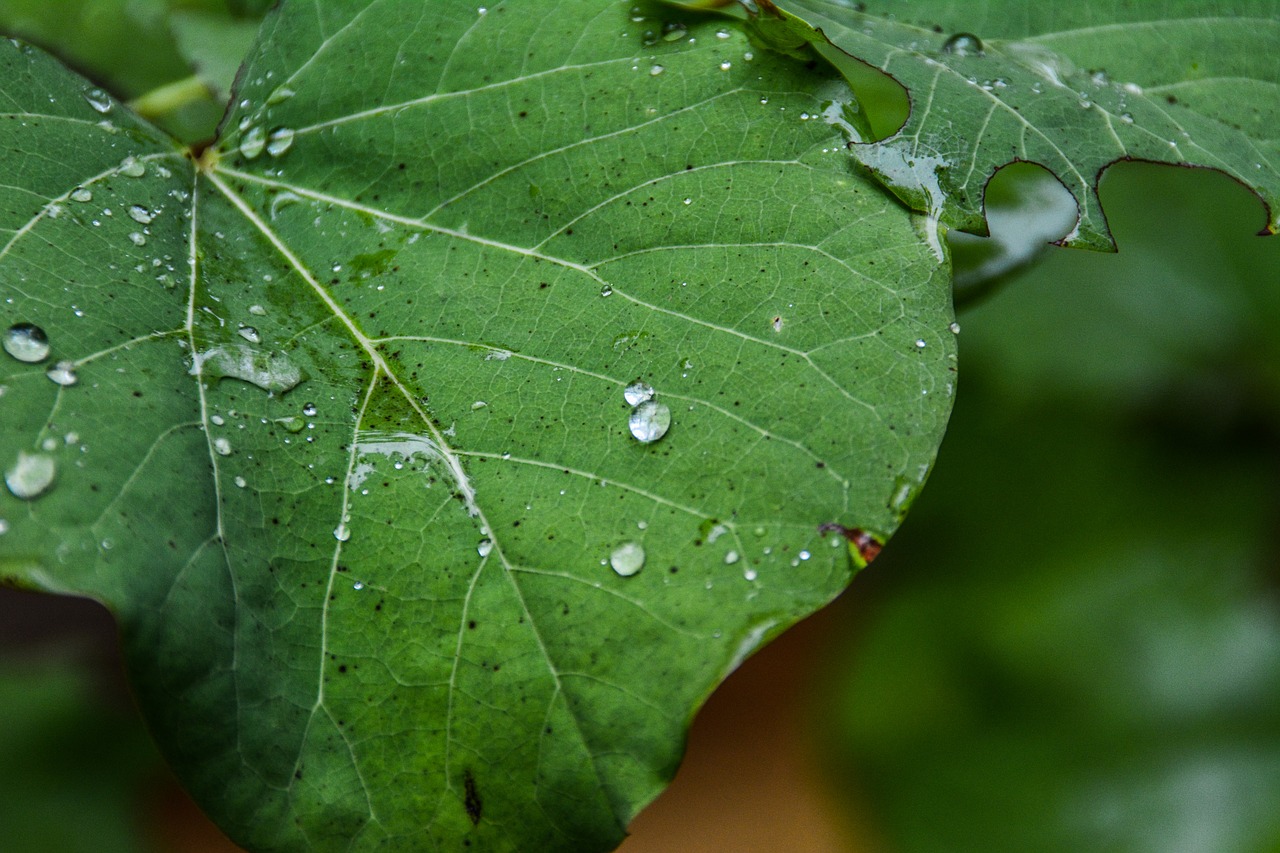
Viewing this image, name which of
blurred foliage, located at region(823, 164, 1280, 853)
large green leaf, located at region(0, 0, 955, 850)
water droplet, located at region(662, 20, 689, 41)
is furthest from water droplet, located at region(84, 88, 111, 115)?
blurred foliage, located at region(823, 164, 1280, 853)

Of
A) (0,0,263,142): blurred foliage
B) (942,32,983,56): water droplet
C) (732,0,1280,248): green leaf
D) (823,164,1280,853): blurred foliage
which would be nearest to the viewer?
(732,0,1280,248): green leaf

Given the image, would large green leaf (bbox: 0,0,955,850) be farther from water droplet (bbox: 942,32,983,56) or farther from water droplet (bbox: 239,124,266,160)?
water droplet (bbox: 942,32,983,56)

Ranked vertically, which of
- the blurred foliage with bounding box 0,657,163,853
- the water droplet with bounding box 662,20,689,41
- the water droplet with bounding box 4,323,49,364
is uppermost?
the water droplet with bounding box 662,20,689,41

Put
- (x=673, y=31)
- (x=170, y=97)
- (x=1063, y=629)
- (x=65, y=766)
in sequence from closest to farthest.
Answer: (x=673, y=31) < (x=170, y=97) < (x=65, y=766) < (x=1063, y=629)

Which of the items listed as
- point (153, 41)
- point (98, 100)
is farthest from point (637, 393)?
point (153, 41)

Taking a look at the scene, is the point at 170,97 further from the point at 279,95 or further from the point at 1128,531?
the point at 1128,531

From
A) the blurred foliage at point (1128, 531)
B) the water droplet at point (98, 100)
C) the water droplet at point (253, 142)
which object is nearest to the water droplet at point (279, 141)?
the water droplet at point (253, 142)
